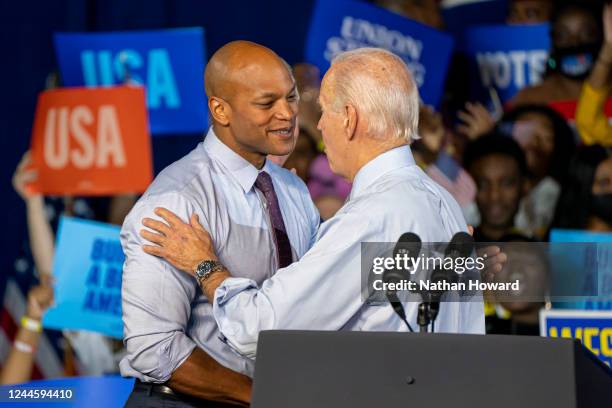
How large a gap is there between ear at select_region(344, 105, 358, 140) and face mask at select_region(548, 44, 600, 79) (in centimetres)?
292

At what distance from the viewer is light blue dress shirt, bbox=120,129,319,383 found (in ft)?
8.39

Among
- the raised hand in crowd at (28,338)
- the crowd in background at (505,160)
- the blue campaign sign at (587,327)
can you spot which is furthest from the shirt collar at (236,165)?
the raised hand in crowd at (28,338)

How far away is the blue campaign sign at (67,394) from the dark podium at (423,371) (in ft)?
2.83

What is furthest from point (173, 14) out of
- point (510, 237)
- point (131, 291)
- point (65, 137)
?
point (131, 291)

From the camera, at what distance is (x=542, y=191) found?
16.1 feet

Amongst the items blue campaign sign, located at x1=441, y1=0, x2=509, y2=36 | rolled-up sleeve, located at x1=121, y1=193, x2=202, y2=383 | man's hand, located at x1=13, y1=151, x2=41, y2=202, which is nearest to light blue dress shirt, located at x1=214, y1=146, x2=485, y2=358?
rolled-up sleeve, located at x1=121, y1=193, x2=202, y2=383

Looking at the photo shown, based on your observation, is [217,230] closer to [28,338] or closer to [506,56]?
[28,338]

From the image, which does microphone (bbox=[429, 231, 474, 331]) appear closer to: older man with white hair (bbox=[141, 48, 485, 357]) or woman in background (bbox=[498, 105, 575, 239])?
older man with white hair (bbox=[141, 48, 485, 357])

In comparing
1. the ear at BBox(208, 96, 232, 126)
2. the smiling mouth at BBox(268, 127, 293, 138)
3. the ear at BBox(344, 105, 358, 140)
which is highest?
the ear at BBox(208, 96, 232, 126)

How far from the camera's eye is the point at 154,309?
8.39 ft

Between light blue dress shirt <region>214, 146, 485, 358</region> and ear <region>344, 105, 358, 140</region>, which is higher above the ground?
ear <region>344, 105, 358, 140</region>

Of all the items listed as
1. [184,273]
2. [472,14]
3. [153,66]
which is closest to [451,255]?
[184,273]

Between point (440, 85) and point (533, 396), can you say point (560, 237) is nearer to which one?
point (440, 85)

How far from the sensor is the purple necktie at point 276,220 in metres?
2.73
